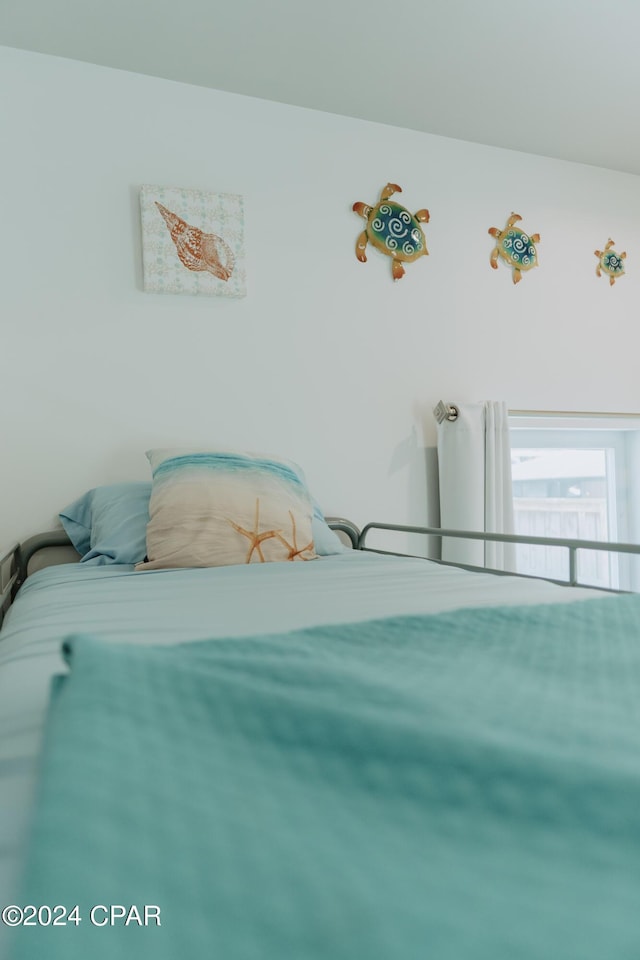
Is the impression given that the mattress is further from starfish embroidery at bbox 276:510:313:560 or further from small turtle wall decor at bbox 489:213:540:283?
small turtle wall decor at bbox 489:213:540:283

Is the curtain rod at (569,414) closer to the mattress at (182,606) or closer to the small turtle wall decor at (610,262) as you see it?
the small turtle wall decor at (610,262)

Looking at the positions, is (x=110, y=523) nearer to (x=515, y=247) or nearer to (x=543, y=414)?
(x=543, y=414)

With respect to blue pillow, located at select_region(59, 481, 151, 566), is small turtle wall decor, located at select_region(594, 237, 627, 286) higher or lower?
Answer: higher

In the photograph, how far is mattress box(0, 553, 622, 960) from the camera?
2.20 ft

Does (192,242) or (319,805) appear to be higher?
(192,242)

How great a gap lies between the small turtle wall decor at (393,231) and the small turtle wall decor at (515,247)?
351mm

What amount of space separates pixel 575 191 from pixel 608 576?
1.76 metres

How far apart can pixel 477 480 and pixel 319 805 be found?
2.24 meters

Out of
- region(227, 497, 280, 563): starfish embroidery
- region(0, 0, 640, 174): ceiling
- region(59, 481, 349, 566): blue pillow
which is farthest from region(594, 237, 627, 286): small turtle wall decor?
region(227, 497, 280, 563): starfish embroidery

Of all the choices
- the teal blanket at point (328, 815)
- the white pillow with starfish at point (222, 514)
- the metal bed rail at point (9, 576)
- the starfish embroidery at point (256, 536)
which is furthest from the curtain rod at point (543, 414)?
the teal blanket at point (328, 815)

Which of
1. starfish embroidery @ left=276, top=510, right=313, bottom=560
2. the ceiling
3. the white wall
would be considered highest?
the ceiling

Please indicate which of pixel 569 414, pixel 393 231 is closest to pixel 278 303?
pixel 393 231

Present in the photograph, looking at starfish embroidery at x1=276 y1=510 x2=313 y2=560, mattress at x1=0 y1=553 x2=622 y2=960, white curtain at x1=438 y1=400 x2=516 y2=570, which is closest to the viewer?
mattress at x1=0 y1=553 x2=622 y2=960

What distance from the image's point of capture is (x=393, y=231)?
2666mm
